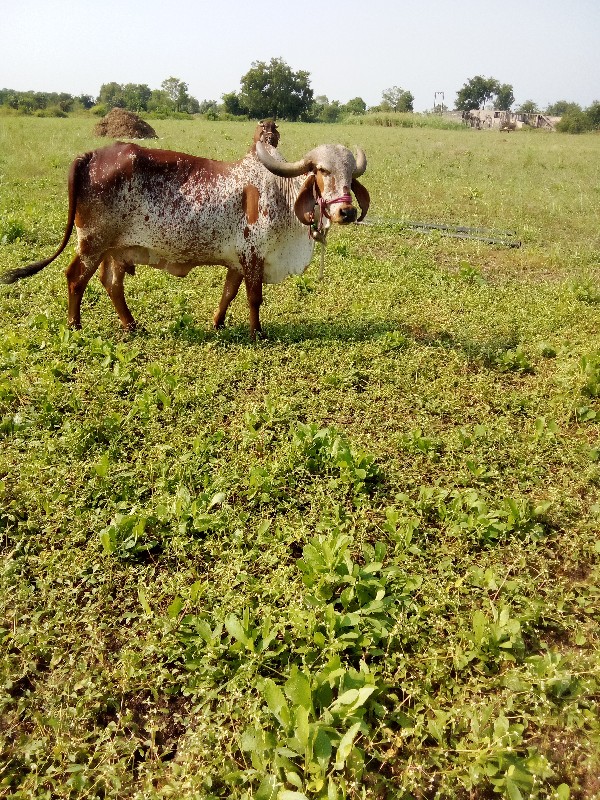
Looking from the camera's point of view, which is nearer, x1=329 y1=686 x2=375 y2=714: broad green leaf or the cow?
x1=329 y1=686 x2=375 y2=714: broad green leaf

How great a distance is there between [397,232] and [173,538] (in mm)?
8626

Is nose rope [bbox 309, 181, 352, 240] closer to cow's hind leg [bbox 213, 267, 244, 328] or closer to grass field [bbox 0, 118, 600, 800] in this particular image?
cow's hind leg [bbox 213, 267, 244, 328]

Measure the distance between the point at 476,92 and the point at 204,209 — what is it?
357 ft

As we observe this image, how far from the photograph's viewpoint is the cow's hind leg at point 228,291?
242 inches

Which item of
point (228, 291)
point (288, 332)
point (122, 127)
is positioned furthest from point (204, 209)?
point (122, 127)

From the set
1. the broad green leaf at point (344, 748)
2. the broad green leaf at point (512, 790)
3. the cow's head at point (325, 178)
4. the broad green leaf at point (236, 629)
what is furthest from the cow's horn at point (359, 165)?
the broad green leaf at point (512, 790)

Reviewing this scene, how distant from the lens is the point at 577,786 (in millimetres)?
2432

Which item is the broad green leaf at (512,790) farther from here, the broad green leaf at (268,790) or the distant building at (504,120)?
the distant building at (504,120)

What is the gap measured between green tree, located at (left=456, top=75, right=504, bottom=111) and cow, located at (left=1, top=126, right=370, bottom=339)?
104860 millimetres

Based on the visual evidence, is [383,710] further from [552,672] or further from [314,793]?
[552,672]

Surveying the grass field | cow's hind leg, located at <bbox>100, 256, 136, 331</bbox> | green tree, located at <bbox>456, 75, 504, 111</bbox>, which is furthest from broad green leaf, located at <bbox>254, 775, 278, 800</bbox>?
green tree, located at <bbox>456, 75, 504, 111</bbox>

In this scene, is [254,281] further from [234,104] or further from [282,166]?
[234,104]

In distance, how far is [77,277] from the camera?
19.0 feet

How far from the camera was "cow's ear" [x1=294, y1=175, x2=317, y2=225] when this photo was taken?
5.33 meters
